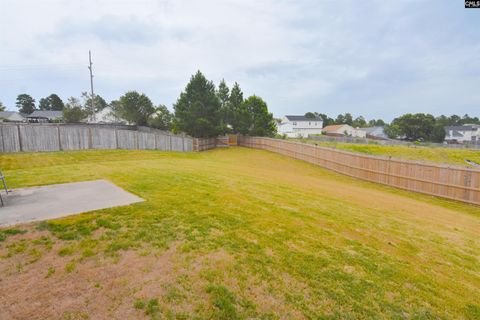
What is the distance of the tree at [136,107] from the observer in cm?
4544

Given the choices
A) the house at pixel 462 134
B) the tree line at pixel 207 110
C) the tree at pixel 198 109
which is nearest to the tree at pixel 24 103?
the tree line at pixel 207 110

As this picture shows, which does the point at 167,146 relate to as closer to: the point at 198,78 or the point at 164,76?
the point at 198,78

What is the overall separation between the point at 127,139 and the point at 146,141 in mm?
1663

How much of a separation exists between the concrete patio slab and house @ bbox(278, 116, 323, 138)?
65988 mm

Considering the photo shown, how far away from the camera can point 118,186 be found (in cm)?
683

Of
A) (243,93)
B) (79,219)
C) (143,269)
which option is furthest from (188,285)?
(243,93)

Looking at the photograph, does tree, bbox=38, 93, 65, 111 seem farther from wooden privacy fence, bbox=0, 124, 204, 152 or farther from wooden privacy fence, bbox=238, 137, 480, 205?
wooden privacy fence, bbox=238, 137, 480, 205

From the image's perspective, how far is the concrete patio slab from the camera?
4.54 metres

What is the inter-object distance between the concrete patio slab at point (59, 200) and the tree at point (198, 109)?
2392 centimetres

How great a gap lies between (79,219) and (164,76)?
35.3 meters

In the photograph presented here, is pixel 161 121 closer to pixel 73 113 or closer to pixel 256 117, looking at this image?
pixel 73 113

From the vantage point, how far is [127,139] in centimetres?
2128

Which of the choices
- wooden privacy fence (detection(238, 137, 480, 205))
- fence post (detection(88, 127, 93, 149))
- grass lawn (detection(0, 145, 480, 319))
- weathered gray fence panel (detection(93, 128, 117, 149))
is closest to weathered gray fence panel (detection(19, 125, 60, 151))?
fence post (detection(88, 127, 93, 149))

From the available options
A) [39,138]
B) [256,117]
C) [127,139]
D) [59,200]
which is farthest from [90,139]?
[256,117]
